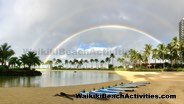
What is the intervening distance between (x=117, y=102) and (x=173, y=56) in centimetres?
11186

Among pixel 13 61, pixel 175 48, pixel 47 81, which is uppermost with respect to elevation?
pixel 175 48

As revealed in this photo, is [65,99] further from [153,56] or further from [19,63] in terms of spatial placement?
[153,56]

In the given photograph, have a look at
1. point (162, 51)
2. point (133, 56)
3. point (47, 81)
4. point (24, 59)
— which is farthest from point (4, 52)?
point (133, 56)

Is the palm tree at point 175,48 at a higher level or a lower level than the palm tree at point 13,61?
higher

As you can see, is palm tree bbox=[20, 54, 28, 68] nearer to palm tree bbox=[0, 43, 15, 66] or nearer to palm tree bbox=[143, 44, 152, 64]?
palm tree bbox=[0, 43, 15, 66]

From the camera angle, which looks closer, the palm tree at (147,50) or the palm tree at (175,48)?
the palm tree at (175,48)

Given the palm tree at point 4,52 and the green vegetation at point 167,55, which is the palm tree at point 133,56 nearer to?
the green vegetation at point 167,55

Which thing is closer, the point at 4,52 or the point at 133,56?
the point at 4,52

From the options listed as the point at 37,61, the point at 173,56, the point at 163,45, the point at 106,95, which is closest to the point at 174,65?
the point at 173,56

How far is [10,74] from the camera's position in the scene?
88.9 m

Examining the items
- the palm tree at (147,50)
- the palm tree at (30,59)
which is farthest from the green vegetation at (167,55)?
the palm tree at (30,59)

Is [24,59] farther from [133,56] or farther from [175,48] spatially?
[133,56]

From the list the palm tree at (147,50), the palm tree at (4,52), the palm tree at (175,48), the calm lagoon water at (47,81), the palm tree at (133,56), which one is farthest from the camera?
the palm tree at (133,56)

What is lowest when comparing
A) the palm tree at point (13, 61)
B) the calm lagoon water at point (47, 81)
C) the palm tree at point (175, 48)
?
the calm lagoon water at point (47, 81)
